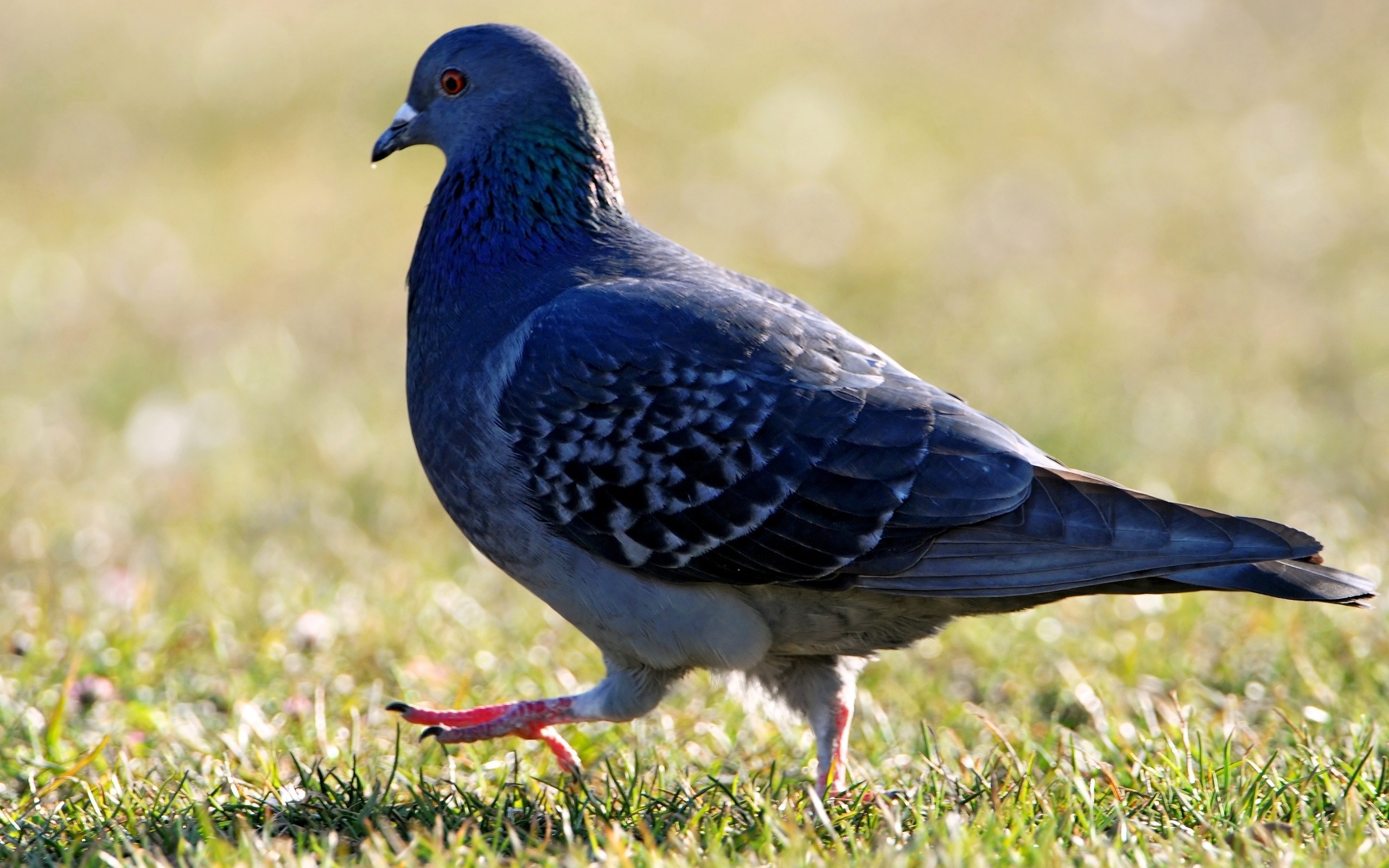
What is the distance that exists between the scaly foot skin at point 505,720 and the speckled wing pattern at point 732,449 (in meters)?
0.50

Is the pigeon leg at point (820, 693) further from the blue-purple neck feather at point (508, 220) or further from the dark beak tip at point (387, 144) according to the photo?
the dark beak tip at point (387, 144)

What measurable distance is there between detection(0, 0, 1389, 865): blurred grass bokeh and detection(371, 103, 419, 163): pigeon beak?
1.49 metres

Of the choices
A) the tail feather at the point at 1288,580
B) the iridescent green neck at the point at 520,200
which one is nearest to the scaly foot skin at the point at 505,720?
the iridescent green neck at the point at 520,200

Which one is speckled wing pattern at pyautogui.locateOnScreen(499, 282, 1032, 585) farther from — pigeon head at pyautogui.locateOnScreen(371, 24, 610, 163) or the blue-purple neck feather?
pigeon head at pyautogui.locateOnScreen(371, 24, 610, 163)

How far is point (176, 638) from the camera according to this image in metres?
4.60

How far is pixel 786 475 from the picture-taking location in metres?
3.44

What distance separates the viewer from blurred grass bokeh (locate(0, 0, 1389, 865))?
3.79 m

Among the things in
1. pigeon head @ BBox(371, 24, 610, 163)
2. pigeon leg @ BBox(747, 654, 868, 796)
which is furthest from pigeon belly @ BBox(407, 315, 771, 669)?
pigeon head @ BBox(371, 24, 610, 163)

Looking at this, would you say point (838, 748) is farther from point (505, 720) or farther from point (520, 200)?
point (520, 200)

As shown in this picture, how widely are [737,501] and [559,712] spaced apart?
788mm

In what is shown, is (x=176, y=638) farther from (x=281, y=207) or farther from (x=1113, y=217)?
(x=1113, y=217)

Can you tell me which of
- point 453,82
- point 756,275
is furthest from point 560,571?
point 756,275

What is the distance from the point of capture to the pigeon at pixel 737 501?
336 cm

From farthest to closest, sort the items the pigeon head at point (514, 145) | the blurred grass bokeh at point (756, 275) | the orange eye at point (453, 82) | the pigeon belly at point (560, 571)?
the orange eye at point (453, 82), the pigeon head at point (514, 145), the blurred grass bokeh at point (756, 275), the pigeon belly at point (560, 571)
